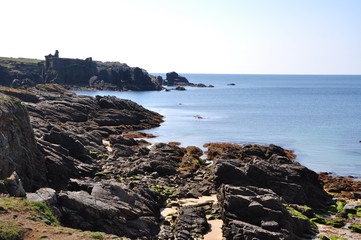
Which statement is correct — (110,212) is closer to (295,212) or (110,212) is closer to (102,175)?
(295,212)

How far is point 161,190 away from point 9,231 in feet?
74.0

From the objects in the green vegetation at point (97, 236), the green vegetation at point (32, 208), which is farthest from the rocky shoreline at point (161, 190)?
the green vegetation at point (97, 236)

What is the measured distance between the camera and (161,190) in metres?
41.0

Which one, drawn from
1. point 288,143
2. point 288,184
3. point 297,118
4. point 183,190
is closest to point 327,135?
point 288,143

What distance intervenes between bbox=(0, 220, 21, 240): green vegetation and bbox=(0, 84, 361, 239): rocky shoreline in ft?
1.18

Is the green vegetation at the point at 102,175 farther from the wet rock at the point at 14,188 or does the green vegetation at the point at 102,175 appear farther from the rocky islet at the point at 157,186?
the wet rock at the point at 14,188

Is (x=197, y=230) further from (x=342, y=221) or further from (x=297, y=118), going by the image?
(x=297, y=118)

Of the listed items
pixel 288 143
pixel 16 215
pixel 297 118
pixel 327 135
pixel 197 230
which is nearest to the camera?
pixel 16 215

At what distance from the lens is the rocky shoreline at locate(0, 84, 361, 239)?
26.4 m

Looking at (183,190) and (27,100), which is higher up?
(27,100)

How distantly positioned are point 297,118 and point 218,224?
310 feet

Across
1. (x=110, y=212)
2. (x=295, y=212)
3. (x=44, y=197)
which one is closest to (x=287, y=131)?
(x=295, y=212)

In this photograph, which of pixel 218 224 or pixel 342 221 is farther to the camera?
pixel 342 221

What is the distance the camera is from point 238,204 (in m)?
30.4
